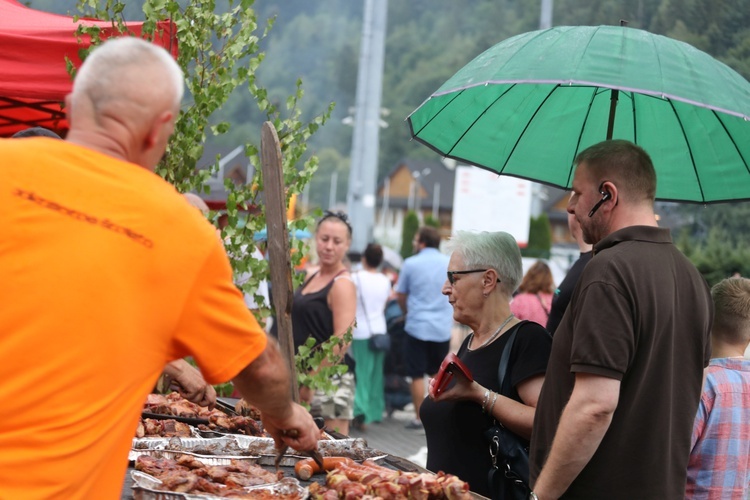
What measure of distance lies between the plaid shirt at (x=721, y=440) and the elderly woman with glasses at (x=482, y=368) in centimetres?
81

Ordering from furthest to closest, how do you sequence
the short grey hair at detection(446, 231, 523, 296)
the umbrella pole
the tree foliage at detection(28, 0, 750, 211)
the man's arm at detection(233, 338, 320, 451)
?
the tree foliage at detection(28, 0, 750, 211), the umbrella pole, the short grey hair at detection(446, 231, 523, 296), the man's arm at detection(233, 338, 320, 451)

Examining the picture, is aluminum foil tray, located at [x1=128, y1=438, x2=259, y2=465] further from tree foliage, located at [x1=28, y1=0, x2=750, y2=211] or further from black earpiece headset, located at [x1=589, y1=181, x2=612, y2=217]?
tree foliage, located at [x1=28, y1=0, x2=750, y2=211]

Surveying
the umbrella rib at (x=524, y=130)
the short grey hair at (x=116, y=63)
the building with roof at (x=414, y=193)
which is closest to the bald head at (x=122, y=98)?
the short grey hair at (x=116, y=63)

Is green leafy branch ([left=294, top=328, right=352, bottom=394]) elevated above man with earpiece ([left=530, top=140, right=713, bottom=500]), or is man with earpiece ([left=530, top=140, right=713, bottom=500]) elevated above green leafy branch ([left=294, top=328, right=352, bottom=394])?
man with earpiece ([left=530, top=140, right=713, bottom=500])

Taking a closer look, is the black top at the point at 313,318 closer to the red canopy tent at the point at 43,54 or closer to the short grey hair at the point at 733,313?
the red canopy tent at the point at 43,54

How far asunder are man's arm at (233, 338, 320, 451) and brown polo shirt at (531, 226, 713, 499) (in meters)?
1.02

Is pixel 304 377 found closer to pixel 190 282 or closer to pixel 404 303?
pixel 190 282

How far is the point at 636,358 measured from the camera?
334 centimetres

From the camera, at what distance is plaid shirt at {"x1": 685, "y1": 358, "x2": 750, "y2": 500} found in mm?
4164

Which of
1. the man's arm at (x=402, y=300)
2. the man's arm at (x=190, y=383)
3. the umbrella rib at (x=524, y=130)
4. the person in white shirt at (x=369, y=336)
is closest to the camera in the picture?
the man's arm at (x=190, y=383)

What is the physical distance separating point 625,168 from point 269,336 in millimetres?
1698


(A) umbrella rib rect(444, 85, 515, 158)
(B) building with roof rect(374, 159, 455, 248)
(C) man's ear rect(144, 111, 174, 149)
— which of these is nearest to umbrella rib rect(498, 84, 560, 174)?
(A) umbrella rib rect(444, 85, 515, 158)

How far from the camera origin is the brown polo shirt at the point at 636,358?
3.25 metres

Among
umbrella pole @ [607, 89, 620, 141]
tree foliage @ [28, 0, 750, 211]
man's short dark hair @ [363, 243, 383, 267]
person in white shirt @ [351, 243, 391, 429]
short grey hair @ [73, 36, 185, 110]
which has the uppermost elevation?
tree foliage @ [28, 0, 750, 211]
